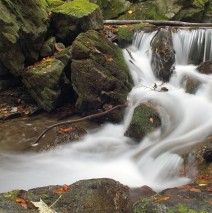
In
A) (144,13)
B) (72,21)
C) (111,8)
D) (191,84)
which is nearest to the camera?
(191,84)

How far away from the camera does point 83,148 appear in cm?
723

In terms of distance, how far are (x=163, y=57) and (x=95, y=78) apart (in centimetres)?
266

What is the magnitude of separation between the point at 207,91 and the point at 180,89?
0.88m

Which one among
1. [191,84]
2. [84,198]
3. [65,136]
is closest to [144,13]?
[191,84]

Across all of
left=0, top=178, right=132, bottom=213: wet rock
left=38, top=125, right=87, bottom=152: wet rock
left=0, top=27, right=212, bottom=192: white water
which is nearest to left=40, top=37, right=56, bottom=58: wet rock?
left=0, top=27, right=212, bottom=192: white water

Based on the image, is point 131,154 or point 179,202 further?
point 131,154

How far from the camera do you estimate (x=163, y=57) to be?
32.4 feet

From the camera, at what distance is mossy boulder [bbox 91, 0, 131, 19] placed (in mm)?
14992

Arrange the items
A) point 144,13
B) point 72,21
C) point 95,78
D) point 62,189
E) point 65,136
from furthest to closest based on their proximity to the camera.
Result: point 144,13 → point 72,21 → point 95,78 → point 65,136 → point 62,189

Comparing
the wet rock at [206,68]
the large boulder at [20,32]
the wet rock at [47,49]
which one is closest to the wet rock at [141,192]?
the large boulder at [20,32]

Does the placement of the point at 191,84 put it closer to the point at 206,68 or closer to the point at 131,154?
the point at 206,68

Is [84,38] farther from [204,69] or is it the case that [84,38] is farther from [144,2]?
[144,2]

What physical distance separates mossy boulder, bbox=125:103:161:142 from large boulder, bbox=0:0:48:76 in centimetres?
375

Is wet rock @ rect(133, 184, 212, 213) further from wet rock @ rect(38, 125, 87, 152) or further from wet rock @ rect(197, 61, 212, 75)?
wet rock @ rect(197, 61, 212, 75)
